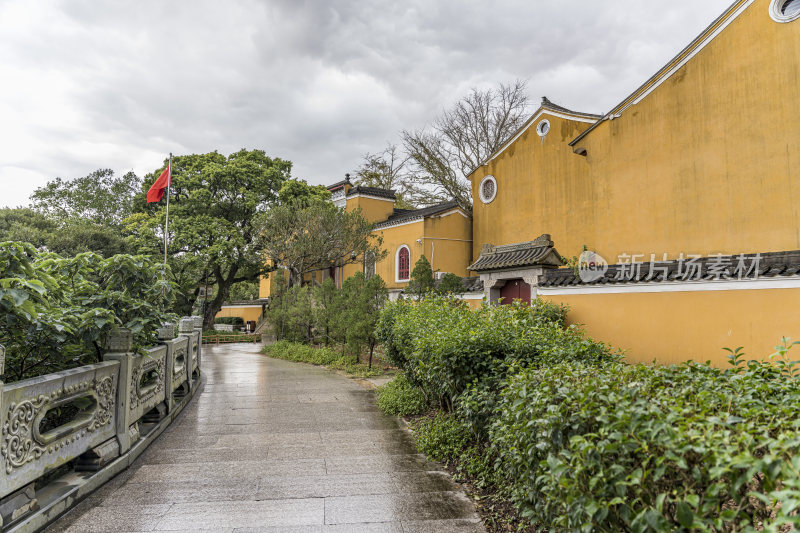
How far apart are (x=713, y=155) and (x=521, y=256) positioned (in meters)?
4.46

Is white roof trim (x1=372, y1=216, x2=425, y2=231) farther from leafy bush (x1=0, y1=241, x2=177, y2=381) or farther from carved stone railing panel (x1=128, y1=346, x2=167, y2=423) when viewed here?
leafy bush (x1=0, y1=241, x2=177, y2=381)

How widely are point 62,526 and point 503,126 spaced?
24670 mm

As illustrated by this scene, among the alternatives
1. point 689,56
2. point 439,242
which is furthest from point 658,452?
point 439,242

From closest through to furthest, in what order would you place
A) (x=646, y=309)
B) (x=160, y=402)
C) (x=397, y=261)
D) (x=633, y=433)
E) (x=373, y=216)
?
(x=633, y=433) → (x=160, y=402) → (x=646, y=309) → (x=397, y=261) → (x=373, y=216)

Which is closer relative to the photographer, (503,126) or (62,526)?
(62,526)

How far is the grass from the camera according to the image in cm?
1141

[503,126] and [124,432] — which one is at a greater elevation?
[503,126]

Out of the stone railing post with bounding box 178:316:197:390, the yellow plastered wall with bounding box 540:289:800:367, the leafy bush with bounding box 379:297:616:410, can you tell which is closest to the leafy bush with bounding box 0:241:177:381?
the stone railing post with bounding box 178:316:197:390

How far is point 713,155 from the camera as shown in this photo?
32.5ft

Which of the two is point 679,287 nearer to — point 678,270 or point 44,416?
point 678,270

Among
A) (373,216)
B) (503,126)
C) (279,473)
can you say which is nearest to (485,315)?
(279,473)

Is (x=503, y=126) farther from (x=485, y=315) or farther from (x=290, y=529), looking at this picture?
(x=290, y=529)

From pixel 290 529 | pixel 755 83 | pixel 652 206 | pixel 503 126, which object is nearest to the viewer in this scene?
pixel 290 529

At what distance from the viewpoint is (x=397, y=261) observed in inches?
785
